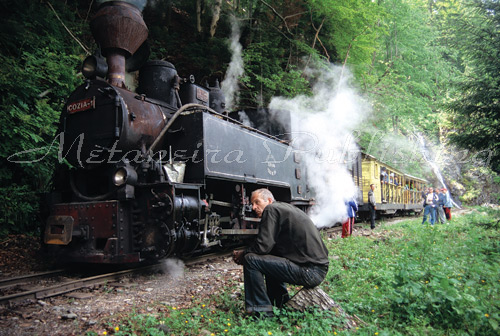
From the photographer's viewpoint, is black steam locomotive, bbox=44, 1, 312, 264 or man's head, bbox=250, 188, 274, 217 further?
black steam locomotive, bbox=44, 1, 312, 264

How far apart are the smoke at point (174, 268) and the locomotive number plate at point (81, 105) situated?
2.57 m

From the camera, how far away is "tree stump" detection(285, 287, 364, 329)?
313cm

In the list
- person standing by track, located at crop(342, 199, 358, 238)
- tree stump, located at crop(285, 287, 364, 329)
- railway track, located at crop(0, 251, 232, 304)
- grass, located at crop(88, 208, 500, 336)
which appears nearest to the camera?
grass, located at crop(88, 208, 500, 336)

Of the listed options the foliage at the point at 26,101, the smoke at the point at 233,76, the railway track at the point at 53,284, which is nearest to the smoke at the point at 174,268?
the railway track at the point at 53,284

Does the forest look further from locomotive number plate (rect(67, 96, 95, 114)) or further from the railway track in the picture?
the railway track

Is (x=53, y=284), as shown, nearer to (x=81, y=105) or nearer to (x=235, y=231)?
(x=81, y=105)

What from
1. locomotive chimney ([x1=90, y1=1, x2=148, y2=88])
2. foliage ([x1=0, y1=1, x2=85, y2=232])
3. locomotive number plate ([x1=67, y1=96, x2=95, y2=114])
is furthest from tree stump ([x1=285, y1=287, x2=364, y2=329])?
foliage ([x1=0, y1=1, x2=85, y2=232])

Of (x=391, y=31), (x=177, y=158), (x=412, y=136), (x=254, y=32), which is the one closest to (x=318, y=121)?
(x=254, y=32)

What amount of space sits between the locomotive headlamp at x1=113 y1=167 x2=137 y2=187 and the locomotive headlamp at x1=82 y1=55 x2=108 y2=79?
5.28 feet

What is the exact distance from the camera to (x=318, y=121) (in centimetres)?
1058

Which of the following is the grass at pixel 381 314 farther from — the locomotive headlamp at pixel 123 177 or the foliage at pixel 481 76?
the foliage at pixel 481 76

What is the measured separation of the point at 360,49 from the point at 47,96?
11338 millimetres

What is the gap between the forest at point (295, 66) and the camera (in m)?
6.46

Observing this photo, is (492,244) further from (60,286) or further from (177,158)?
(60,286)
